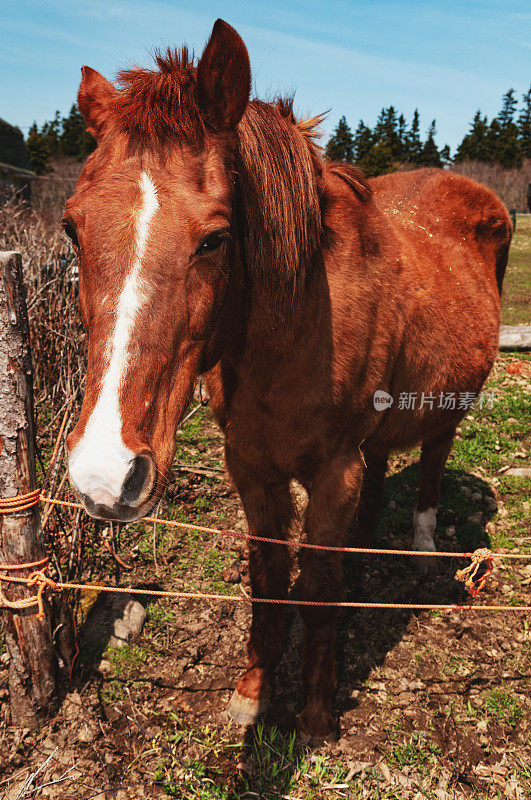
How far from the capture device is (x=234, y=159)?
5.51 feet

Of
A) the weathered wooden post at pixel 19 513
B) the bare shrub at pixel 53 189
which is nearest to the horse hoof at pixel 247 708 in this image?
the weathered wooden post at pixel 19 513

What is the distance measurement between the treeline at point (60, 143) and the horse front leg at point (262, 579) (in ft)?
137

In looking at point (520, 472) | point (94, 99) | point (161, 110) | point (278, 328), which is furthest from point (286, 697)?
point (520, 472)

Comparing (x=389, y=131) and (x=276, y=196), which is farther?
(x=389, y=131)

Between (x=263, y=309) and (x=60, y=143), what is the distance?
1923 inches

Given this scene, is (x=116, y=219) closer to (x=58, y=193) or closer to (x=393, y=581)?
(x=393, y=581)

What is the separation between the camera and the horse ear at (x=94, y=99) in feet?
5.80

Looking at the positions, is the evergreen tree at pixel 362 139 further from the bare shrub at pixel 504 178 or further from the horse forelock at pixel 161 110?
the horse forelock at pixel 161 110

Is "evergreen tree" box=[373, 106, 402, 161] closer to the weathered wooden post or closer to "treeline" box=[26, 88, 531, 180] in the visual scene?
"treeline" box=[26, 88, 531, 180]

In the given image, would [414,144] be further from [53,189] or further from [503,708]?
[503,708]

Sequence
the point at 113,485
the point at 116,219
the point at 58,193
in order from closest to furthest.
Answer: the point at 113,485 → the point at 116,219 → the point at 58,193

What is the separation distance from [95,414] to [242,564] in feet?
9.08

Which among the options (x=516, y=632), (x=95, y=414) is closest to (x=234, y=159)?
(x=95, y=414)

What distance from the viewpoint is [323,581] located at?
A: 2.44m
